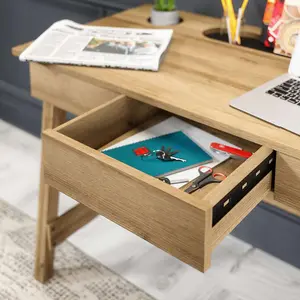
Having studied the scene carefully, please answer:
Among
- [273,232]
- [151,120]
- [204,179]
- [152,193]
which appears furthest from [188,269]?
[152,193]

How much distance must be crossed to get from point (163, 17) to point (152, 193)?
0.72m

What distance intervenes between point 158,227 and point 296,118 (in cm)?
33

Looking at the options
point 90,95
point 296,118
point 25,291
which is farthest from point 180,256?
point 25,291

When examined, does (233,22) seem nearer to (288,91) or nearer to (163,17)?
(163,17)

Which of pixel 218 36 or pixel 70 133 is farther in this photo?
pixel 218 36

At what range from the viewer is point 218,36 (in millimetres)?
1437

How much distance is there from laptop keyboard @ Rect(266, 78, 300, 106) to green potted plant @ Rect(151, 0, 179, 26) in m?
0.47

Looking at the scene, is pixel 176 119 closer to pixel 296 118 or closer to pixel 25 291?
pixel 296 118

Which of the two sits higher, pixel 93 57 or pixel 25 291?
pixel 93 57

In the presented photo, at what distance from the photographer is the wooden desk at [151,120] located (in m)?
0.88

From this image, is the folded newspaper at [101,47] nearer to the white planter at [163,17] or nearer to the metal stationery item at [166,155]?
the white planter at [163,17]

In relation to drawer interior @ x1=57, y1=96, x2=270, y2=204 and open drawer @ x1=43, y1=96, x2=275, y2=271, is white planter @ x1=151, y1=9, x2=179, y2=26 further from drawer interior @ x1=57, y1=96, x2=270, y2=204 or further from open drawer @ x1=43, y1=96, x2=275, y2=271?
open drawer @ x1=43, y1=96, x2=275, y2=271

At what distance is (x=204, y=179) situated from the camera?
102cm

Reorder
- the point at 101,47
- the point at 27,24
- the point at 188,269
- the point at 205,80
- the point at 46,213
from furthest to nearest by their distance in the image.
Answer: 1. the point at 27,24
2. the point at 188,269
3. the point at 46,213
4. the point at 101,47
5. the point at 205,80
